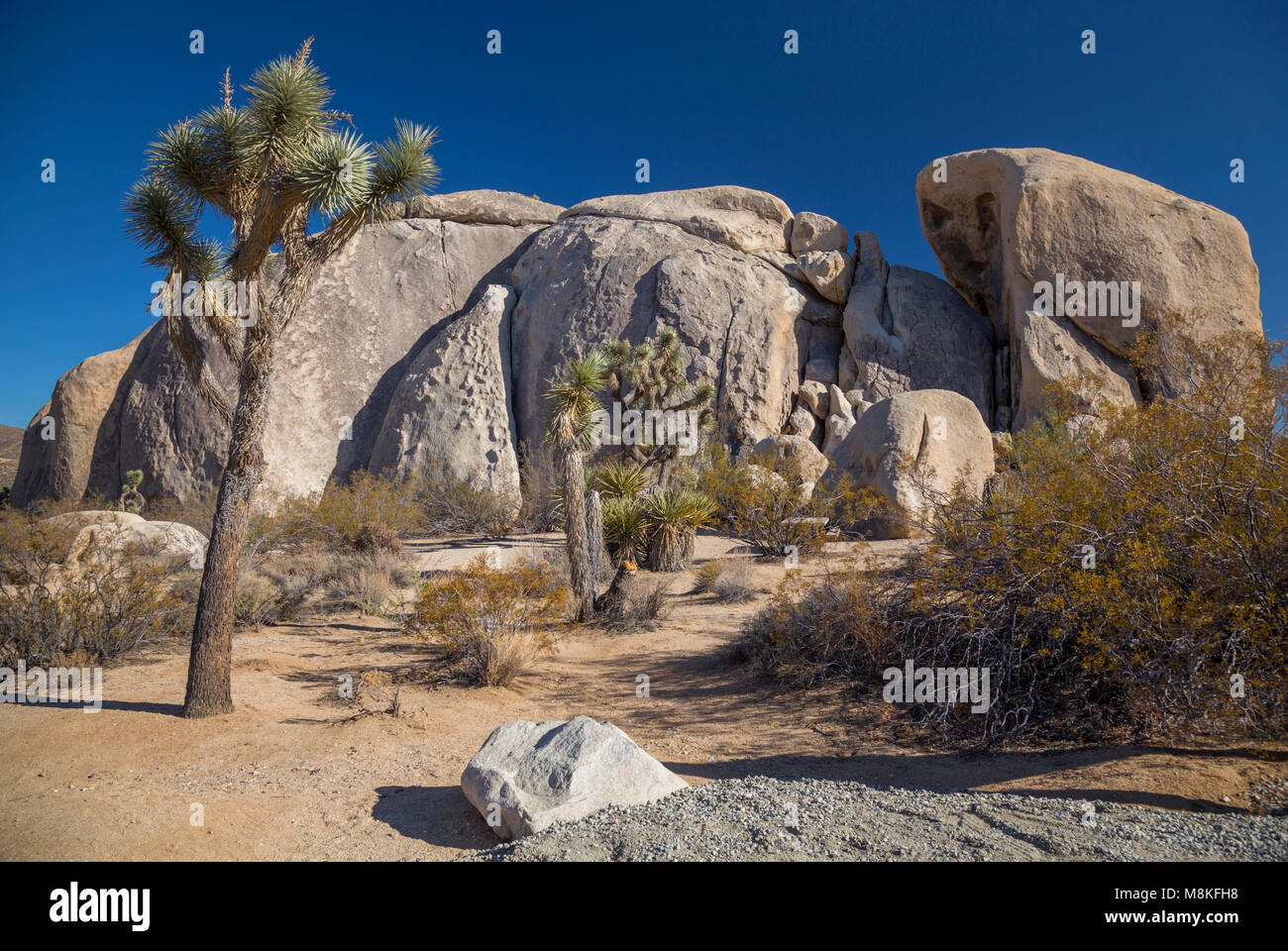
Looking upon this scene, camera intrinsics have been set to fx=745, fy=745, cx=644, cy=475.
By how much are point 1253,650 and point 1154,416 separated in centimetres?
204

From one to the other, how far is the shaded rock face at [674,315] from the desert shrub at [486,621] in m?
14.5

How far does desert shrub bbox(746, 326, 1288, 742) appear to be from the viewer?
464 cm

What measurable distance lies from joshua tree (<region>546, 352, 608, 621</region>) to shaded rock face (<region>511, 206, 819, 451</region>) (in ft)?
38.5

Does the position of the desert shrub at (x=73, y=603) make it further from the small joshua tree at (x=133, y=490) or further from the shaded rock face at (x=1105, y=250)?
the shaded rock face at (x=1105, y=250)

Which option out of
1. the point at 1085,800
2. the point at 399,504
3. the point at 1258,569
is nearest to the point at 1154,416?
the point at 1258,569

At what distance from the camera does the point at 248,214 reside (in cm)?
661

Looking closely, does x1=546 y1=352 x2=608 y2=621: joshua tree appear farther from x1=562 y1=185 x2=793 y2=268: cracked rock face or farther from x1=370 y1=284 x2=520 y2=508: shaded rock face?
x1=562 y1=185 x2=793 y2=268: cracked rock face

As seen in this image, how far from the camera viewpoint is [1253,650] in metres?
4.48

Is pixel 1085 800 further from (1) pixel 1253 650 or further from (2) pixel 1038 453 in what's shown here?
(2) pixel 1038 453

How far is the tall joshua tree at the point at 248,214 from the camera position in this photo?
245 inches

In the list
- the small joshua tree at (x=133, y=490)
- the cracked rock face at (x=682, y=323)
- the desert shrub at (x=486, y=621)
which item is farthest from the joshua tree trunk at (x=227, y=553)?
the small joshua tree at (x=133, y=490)

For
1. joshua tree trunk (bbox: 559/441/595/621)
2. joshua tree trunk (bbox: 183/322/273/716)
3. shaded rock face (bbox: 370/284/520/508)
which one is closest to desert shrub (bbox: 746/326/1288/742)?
joshua tree trunk (bbox: 559/441/595/621)

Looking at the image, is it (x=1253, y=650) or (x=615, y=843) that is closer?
(x=615, y=843)

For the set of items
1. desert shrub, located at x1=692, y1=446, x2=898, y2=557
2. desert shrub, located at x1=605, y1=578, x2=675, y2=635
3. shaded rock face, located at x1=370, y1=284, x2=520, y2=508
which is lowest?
desert shrub, located at x1=605, y1=578, x2=675, y2=635
